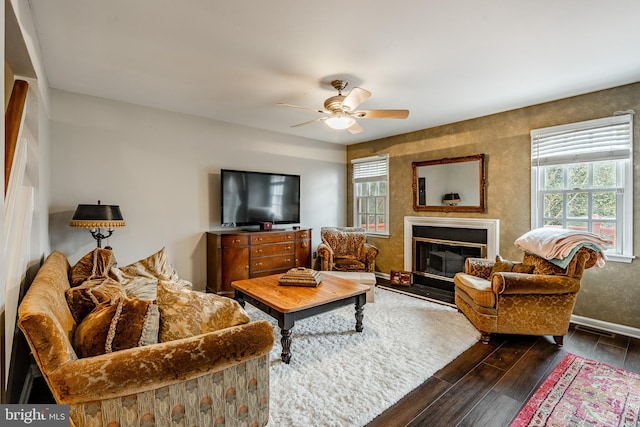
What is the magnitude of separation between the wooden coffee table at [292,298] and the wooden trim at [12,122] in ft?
6.02

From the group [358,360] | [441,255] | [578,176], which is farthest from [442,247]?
[358,360]

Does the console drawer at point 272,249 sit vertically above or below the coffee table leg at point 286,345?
above

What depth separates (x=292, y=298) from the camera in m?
2.58

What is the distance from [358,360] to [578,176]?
130 inches

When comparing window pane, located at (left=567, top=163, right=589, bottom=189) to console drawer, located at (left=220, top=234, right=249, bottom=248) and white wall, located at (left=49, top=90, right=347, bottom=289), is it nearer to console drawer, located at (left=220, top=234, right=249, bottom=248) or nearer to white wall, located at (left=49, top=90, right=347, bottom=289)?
white wall, located at (left=49, top=90, right=347, bottom=289)

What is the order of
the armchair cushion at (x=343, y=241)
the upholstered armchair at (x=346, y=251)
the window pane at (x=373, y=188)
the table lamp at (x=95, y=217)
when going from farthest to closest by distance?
1. the window pane at (x=373, y=188)
2. the armchair cushion at (x=343, y=241)
3. the upholstered armchair at (x=346, y=251)
4. the table lamp at (x=95, y=217)

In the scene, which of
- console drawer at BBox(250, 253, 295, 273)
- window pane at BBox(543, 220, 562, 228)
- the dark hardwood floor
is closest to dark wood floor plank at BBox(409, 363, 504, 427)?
the dark hardwood floor

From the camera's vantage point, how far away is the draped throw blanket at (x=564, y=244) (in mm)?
2576

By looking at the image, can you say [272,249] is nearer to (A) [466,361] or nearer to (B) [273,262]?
(B) [273,262]

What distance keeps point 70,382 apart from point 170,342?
33cm

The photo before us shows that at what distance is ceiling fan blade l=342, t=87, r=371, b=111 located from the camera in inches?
98.7

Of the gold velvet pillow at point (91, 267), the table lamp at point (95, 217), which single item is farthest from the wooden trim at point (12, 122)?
the table lamp at point (95, 217)

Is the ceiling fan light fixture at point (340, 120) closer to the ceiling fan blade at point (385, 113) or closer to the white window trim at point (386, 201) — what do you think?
the ceiling fan blade at point (385, 113)

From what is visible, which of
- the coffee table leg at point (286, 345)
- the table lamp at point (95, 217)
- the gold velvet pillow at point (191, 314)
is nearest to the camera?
the gold velvet pillow at point (191, 314)
